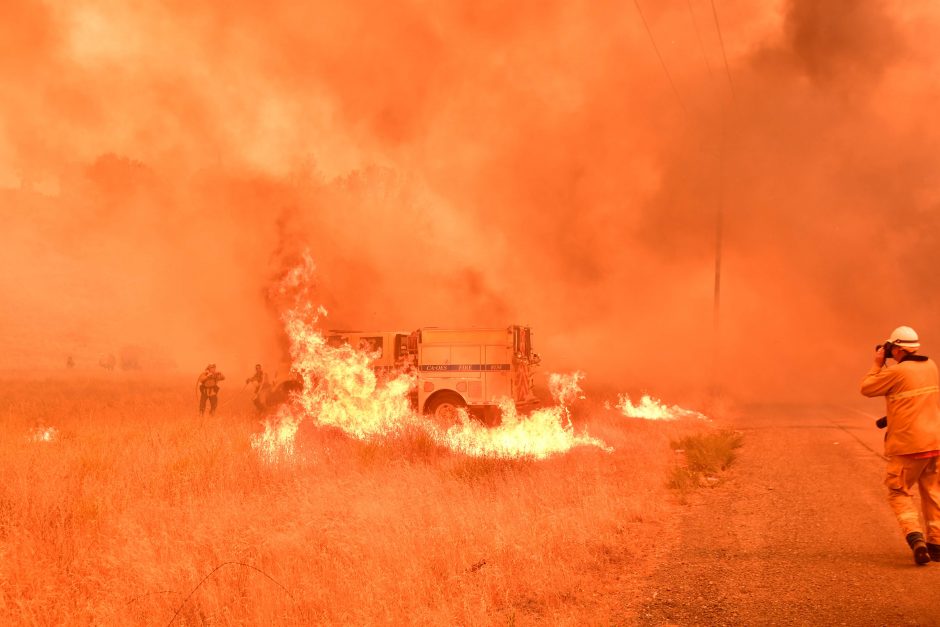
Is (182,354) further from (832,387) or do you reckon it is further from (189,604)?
(189,604)

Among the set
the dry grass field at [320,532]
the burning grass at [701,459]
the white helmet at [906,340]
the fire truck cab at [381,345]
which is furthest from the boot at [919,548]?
the fire truck cab at [381,345]

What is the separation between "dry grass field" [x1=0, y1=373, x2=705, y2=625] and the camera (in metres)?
5.51

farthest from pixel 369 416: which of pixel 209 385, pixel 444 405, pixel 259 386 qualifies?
pixel 209 385

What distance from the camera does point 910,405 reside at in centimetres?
647

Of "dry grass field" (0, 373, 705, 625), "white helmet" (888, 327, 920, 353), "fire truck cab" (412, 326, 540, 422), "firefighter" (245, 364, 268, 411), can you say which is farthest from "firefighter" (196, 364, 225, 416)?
"white helmet" (888, 327, 920, 353)

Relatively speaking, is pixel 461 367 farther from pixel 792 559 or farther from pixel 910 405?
pixel 910 405

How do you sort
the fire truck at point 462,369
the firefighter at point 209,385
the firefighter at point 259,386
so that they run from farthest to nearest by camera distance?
1. the firefighter at point 259,386
2. the firefighter at point 209,385
3. the fire truck at point 462,369

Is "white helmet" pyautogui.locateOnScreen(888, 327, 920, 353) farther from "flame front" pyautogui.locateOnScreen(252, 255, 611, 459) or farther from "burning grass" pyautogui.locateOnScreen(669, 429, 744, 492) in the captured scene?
"flame front" pyautogui.locateOnScreen(252, 255, 611, 459)

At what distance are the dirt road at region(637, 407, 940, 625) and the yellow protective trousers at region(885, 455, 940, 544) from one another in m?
0.35

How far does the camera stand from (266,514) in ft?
27.8

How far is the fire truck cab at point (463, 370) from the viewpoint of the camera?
16.3 m

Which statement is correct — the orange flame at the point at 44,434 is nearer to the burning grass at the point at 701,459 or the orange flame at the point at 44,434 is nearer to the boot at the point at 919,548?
the burning grass at the point at 701,459

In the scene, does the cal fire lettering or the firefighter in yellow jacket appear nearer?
the firefighter in yellow jacket

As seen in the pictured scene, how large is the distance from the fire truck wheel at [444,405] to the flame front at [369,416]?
416 millimetres
